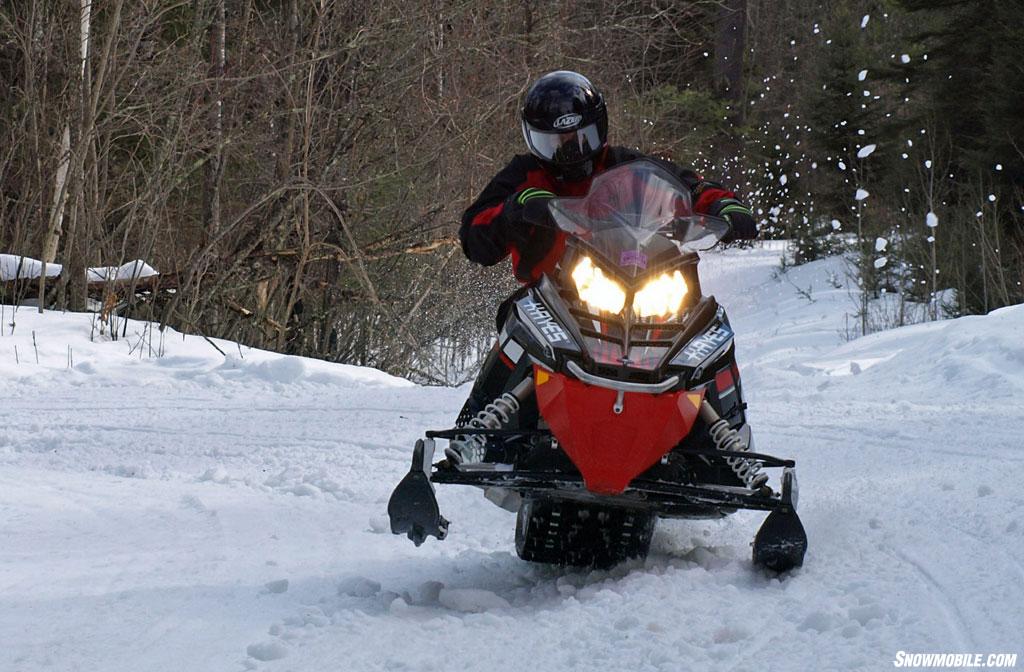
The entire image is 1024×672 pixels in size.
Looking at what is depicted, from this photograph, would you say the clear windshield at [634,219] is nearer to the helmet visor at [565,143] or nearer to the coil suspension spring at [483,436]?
the helmet visor at [565,143]

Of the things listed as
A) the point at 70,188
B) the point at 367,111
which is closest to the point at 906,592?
the point at 70,188

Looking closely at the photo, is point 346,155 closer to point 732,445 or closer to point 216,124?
point 216,124

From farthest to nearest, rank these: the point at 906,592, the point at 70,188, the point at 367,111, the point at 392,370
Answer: the point at 392,370
the point at 367,111
the point at 70,188
the point at 906,592

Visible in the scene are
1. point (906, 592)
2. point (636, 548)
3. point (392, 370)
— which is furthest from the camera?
point (392, 370)

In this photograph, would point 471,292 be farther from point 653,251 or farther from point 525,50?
point 653,251

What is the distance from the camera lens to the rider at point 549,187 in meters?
4.29

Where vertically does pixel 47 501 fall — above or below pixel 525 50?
below

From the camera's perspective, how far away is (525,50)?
14.6m

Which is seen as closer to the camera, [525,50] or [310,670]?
[310,670]

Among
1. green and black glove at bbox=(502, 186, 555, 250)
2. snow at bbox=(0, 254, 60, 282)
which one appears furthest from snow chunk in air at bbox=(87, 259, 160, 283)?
green and black glove at bbox=(502, 186, 555, 250)

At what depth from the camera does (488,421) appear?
13.3 feet

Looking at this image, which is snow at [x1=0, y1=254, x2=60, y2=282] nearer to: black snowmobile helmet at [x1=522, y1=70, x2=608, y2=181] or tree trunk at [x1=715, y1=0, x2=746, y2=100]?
black snowmobile helmet at [x1=522, y1=70, x2=608, y2=181]

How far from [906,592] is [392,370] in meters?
10.8

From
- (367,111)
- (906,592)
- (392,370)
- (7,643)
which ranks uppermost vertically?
(367,111)
